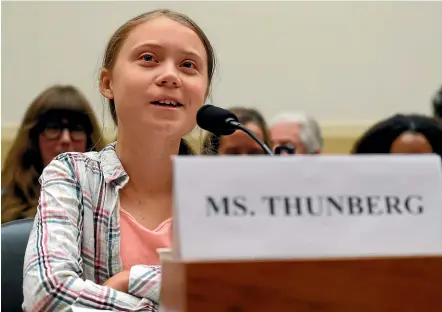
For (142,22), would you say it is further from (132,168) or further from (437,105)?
(437,105)

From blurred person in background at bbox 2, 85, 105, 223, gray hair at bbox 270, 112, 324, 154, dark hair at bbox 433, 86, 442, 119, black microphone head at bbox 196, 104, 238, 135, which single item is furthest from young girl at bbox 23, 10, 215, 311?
dark hair at bbox 433, 86, 442, 119

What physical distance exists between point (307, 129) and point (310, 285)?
82.9 inches

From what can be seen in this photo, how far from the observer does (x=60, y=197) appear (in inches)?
46.4

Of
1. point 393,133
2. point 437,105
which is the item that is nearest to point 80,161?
point 393,133

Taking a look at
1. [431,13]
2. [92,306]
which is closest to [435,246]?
[92,306]

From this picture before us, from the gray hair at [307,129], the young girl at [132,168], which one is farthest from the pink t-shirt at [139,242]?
the gray hair at [307,129]

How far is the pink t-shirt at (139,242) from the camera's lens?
1.21 meters

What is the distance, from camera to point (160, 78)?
1.18m

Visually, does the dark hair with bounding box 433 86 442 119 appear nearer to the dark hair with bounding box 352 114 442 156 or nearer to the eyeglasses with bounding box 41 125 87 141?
the dark hair with bounding box 352 114 442 156

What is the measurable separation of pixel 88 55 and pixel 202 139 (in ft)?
5.78

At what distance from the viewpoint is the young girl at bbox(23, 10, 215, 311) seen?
3.85 feet

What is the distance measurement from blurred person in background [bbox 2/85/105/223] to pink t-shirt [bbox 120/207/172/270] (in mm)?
953

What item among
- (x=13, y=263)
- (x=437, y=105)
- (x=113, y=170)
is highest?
(x=437, y=105)

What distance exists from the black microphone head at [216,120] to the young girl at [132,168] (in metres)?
0.14
